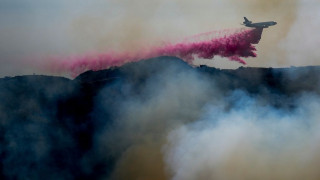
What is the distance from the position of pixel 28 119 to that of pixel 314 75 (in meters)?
27.9

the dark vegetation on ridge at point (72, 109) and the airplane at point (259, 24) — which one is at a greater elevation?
the airplane at point (259, 24)

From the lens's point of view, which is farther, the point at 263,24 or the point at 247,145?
the point at 263,24

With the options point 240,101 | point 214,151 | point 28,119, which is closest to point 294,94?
point 240,101

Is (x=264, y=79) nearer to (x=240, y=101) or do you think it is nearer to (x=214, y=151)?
(x=240, y=101)

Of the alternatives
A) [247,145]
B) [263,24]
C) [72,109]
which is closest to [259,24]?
[263,24]

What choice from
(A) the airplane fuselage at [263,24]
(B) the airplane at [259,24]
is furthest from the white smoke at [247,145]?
(A) the airplane fuselage at [263,24]

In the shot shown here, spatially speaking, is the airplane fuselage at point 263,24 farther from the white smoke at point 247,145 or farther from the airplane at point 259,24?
the white smoke at point 247,145

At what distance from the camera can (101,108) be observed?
4341cm

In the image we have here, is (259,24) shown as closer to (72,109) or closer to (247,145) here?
(247,145)

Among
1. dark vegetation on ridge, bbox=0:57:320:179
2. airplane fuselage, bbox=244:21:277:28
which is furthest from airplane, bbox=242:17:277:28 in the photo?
dark vegetation on ridge, bbox=0:57:320:179

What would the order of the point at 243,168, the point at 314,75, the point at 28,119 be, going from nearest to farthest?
the point at 243,168, the point at 28,119, the point at 314,75

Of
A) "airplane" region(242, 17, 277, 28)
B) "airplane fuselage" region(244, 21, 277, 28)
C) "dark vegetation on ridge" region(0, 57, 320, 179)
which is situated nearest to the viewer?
"dark vegetation on ridge" region(0, 57, 320, 179)

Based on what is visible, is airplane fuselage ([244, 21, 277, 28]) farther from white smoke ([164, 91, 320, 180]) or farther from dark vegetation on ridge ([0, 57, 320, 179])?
white smoke ([164, 91, 320, 180])

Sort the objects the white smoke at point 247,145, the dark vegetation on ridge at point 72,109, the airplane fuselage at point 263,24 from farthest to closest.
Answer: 1. the airplane fuselage at point 263,24
2. the dark vegetation on ridge at point 72,109
3. the white smoke at point 247,145
